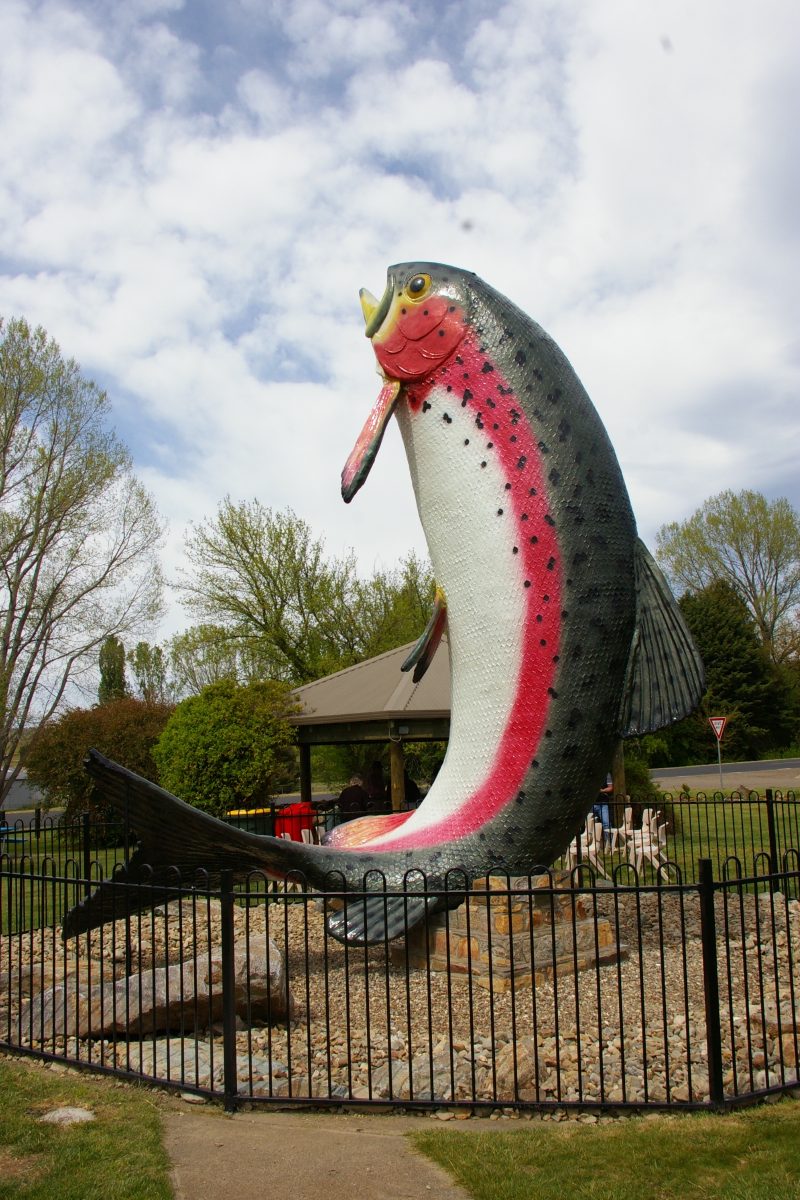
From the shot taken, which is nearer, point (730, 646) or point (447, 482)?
point (447, 482)

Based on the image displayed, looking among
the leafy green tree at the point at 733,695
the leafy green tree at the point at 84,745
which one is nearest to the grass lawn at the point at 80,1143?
the leafy green tree at the point at 84,745

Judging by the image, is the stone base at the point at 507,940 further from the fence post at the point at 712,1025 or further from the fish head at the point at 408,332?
the fish head at the point at 408,332

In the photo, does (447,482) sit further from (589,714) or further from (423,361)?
(589,714)

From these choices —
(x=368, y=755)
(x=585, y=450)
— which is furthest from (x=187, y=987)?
A: (x=368, y=755)

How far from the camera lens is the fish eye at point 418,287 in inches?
258

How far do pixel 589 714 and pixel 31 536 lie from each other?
14988mm

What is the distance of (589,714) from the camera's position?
597 cm

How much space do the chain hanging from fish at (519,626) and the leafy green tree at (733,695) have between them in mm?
31569

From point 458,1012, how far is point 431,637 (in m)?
2.42

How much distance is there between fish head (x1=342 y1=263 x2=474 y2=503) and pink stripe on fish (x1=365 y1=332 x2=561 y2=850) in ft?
2.16

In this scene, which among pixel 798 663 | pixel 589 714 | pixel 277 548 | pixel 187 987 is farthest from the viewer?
pixel 798 663

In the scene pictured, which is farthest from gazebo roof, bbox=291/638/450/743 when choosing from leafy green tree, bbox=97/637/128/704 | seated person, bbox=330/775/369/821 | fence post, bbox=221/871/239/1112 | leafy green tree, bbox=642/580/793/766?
leafy green tree, bbox=97/637/128/704

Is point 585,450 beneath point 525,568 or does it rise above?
above

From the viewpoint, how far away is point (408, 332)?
6531 mm
